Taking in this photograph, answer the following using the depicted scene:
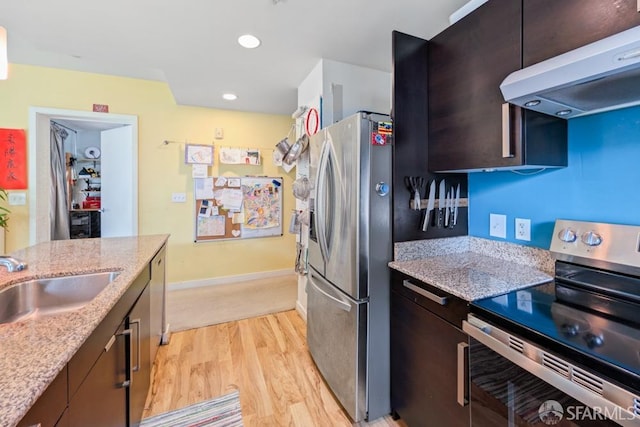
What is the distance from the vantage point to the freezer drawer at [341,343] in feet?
4.87

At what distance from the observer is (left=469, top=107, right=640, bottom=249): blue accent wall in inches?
43.4

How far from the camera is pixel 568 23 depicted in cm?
99

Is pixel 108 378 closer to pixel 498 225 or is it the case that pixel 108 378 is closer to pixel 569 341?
pixel 569 341

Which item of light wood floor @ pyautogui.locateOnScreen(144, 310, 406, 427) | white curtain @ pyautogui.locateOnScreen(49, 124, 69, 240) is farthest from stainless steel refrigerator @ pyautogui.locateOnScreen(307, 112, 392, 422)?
white curtain @ pyautogui.locateOnScreen(49, 124, 69, 240)

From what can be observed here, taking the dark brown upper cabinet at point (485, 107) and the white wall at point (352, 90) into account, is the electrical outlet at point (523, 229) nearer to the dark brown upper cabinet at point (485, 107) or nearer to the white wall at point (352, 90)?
the dark brown upper cabinet at point (485, 107)

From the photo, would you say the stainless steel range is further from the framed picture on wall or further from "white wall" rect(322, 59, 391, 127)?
the framed picture on wall

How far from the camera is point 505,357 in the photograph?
913mm

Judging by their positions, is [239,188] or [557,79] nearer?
[557,79]

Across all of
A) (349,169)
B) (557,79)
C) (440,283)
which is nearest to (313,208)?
(349,169)

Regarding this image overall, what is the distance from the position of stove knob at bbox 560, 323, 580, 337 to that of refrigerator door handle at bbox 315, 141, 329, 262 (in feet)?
3.80

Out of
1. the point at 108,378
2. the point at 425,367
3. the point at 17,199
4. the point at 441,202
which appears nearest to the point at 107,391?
the point at 108,378

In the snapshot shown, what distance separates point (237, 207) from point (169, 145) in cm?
117

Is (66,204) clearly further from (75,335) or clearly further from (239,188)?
(75,335)

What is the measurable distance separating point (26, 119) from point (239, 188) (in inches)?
92.1
